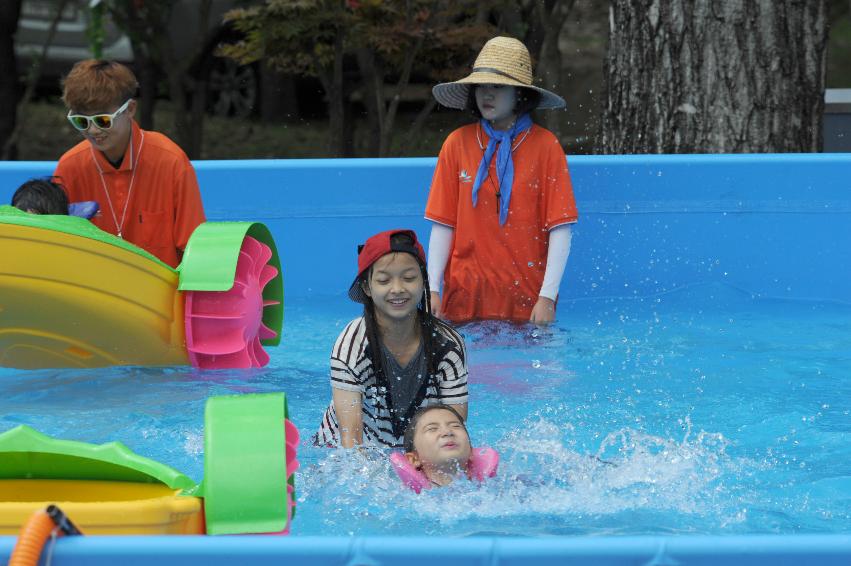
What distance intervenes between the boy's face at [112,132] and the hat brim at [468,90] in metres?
1.24

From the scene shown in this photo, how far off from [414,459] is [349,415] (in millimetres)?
232

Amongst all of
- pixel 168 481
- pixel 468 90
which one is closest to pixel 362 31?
pixel 468 90

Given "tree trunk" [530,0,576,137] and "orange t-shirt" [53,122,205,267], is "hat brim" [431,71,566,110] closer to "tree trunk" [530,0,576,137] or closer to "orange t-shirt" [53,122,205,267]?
"orange t-shirt" [53,122,205,267]

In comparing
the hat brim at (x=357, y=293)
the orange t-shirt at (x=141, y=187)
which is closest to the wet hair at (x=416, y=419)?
the hat brim at (x=357, y=293)

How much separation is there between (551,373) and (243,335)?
121cm

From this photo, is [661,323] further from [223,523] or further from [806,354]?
[223,523]

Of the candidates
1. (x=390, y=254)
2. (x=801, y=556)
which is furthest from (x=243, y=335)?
(x=801, y=556)

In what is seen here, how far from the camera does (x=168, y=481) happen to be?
8.45 feet

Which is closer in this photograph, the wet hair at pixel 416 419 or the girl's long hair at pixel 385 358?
the wet hair at pixel 416 419

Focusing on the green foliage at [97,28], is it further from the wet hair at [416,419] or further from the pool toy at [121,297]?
the wet hair at [416,419]

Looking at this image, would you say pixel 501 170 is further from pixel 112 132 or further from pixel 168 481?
pixel 168 481

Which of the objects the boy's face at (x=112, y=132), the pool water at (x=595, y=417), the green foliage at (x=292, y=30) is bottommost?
the pool water at (x=595, y=417)

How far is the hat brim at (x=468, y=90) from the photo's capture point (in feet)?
16.1

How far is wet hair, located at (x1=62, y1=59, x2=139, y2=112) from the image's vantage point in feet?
15.1
